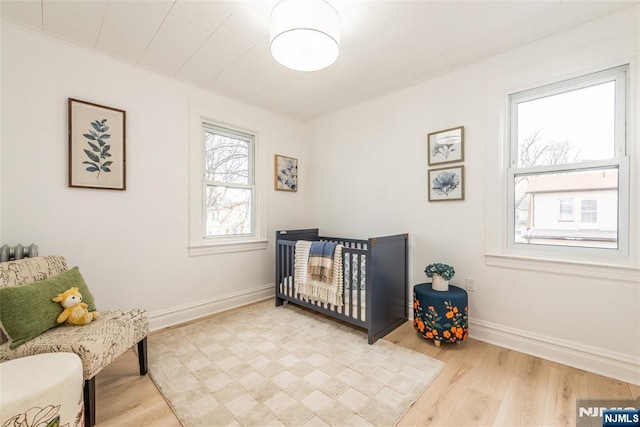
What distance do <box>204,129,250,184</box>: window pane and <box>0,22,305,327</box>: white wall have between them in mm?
264

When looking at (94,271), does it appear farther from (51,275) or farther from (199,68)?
(199,68)

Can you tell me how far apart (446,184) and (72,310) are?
2.90 meters

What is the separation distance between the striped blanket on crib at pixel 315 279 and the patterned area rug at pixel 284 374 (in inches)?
11.4

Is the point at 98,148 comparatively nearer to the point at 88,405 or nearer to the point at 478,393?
the point at 88,405

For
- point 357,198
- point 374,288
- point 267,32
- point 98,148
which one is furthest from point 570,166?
point 98,148

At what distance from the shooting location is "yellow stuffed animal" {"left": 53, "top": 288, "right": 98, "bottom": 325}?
1495mm

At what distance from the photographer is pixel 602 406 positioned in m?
1.46

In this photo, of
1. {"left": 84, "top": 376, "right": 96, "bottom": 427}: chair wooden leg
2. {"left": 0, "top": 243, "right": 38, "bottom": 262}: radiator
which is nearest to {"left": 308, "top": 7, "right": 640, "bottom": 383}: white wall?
{"left": 84, "top": 376, "right": 96, "bottom": 427}: chair wooden leg

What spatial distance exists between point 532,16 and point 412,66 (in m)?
0.85

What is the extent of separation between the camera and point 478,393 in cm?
158

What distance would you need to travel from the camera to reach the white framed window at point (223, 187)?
8.87 feet

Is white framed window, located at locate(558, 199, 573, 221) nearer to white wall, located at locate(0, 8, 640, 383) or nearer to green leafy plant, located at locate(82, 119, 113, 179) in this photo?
white wall, located at locate(0, 8, 640, 383)

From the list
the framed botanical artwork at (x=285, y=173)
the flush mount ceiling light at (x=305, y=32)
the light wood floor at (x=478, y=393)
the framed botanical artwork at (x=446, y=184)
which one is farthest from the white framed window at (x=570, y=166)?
the framed botanical artwork at (x=285, y=173)

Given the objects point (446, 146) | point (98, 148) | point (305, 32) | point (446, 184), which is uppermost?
point (305, 32)
